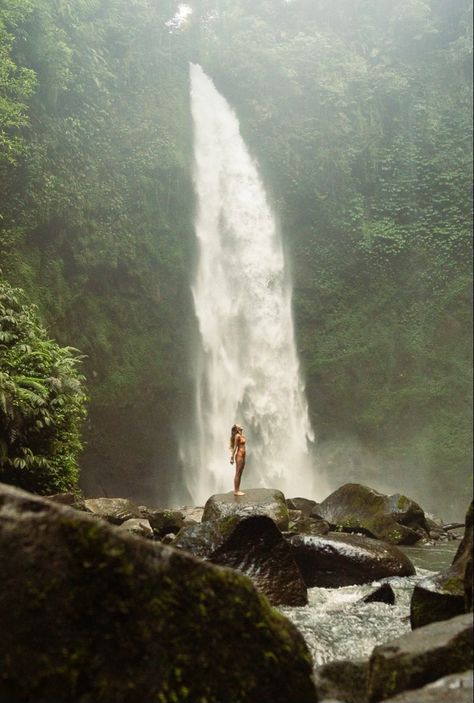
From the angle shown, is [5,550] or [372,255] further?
[372,255]

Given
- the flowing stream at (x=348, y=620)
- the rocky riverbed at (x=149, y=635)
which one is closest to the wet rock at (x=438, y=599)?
the flowing stream at (x=348, y=620)

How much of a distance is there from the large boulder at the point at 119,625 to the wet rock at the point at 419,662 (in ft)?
1.59

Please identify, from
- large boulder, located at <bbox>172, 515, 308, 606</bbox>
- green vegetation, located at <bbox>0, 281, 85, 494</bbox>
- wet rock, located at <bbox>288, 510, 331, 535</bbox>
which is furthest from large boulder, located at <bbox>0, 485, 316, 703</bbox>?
wet rock, located at <bbox>288, 510, 331, 535</bbox>

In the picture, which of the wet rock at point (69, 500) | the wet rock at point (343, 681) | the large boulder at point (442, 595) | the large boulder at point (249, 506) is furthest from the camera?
the wet rock at point (69, 500)

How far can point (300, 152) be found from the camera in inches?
960

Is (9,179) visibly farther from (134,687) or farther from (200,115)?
(134,687)

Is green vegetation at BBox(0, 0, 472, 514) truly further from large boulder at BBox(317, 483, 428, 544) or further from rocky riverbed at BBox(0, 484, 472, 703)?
rocky riverbed at BBox(0, 484, 472, 703)

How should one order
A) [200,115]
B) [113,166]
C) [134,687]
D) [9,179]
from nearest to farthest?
A: [134,687] < [9,179] < [113,166] < [200,115]

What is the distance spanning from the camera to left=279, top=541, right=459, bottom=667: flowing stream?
4669 millimetres

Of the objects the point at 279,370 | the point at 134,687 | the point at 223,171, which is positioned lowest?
the point at 134,687

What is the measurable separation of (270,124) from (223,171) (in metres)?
4.27

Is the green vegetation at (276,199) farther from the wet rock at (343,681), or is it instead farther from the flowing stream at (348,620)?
the wet rock at (343,681)

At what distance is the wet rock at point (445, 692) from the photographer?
232cm

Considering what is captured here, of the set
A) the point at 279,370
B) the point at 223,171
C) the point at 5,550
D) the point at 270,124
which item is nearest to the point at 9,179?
the point at 223,171
